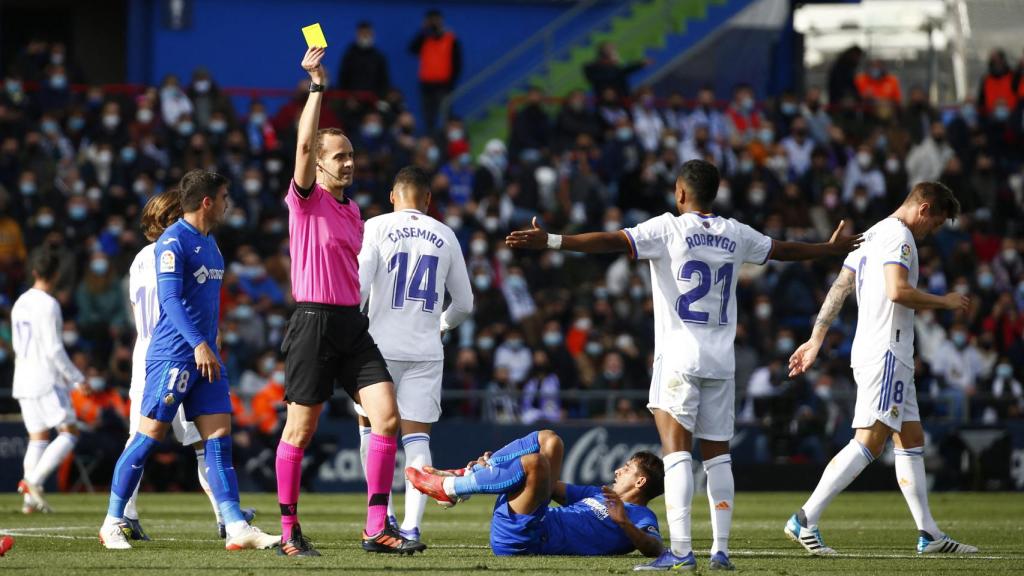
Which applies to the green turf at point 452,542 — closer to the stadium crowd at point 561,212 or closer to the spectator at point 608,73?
the stadium crowd at point 561,212

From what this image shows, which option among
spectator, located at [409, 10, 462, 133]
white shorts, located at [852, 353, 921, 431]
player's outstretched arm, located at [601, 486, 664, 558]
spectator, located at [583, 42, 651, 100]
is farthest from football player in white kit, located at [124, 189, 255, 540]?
spectator, located at [409, 10, 462, 133]

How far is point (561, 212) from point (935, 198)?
1474cm

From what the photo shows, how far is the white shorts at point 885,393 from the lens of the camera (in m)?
10.6

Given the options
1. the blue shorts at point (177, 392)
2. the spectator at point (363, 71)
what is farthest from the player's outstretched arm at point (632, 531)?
the spectator at point (363, 71)

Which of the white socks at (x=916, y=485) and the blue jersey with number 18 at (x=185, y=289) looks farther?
the white socks at (x=916, y=485)

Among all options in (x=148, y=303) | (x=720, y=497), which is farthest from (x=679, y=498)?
(x=148, y=303)

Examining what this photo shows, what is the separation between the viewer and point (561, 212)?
25.3 m

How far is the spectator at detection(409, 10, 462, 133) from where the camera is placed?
2852 cm

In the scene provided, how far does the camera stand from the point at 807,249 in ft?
30.3

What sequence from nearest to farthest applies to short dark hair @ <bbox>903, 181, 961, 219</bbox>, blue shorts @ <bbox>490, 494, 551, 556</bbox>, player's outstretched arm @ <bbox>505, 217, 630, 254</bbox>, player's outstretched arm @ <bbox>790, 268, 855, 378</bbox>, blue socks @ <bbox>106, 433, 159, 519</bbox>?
player's outstretched arm @ <bbox>505, 217, 630, 254</bbox> → blue shorts @ <bbox>490, 494, 551, 556</bbox> → blue socks @ <bbox>106, 433, 159, 519</bbox> → player's outstretched arm @ <bbox>790, 268, 855, 378</bbox> → short dark hair @ <bbox>903, 181, 961, 219</bbox>

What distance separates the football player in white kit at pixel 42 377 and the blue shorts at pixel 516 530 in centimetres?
570

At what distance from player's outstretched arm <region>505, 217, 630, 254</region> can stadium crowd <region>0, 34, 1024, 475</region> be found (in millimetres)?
11404

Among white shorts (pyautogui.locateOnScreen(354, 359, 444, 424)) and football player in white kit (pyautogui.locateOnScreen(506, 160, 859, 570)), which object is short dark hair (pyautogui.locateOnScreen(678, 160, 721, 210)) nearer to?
football player in white kit (pyautogui.locateOnScreen(506, 160, 859, 570))

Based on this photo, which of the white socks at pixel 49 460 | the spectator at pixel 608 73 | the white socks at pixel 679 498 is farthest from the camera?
the spectator at pixel 608 73
